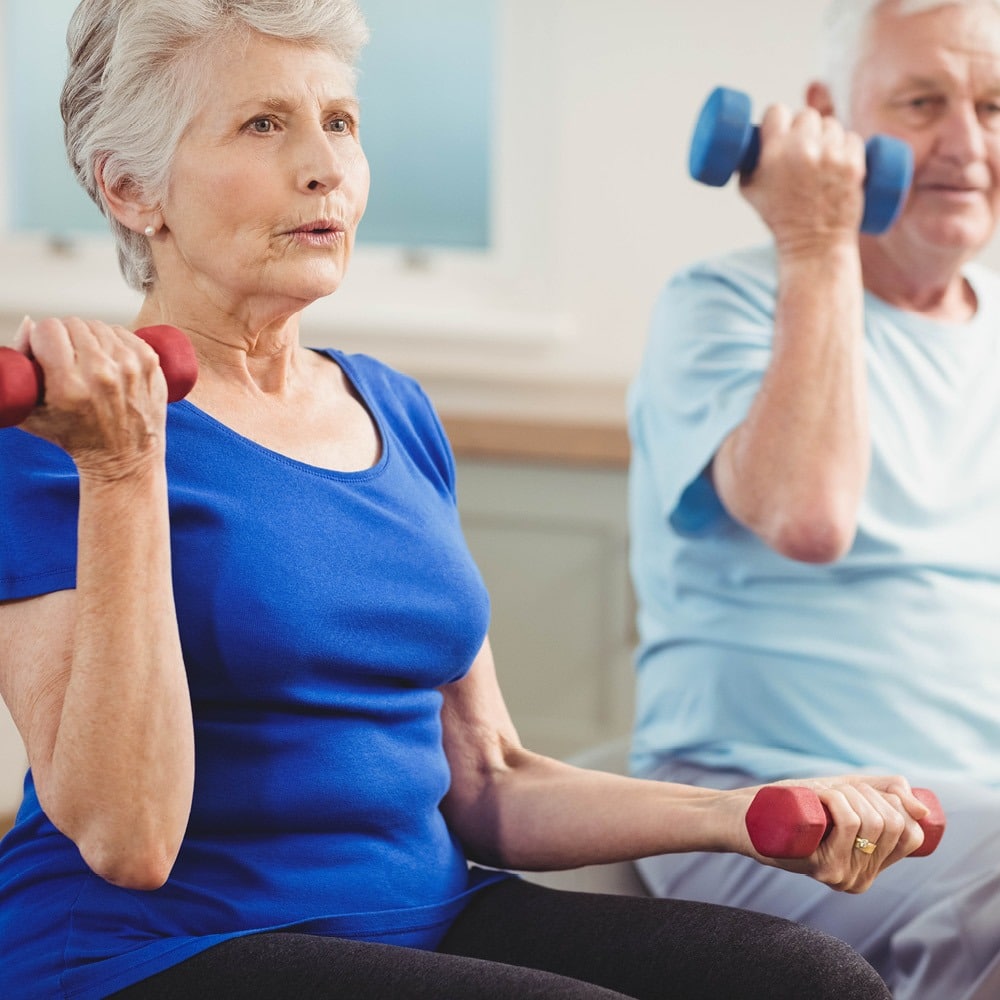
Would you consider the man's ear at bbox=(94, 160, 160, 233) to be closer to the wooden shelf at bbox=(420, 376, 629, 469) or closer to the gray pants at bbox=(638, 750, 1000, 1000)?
the gray pants at bbox=(638, 750, 1000, 1000)

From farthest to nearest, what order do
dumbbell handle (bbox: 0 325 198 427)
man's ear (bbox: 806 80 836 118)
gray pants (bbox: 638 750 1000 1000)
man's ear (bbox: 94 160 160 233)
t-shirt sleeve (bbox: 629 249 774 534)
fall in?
man's ear (bbox: 806 80 836 118) → t-shirt sleeve (bbox: 629 249 774 534) → gray pants (bbox: 638 750 1000 1000) → man's ear (bbox: 94 160 160 233) → dumbbell handle (bbox: 0 325 198 427)

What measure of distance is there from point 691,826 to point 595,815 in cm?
10

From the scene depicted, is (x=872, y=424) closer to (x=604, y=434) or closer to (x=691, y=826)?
(x=691, y=826)

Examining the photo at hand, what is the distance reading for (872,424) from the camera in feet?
5.19

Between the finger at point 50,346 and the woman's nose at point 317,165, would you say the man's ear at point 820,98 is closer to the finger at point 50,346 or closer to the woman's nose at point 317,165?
the woman's nose at point 317,165

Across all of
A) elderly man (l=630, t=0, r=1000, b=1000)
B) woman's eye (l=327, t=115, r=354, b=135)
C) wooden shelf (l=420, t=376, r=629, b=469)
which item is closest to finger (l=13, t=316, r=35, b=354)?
woman's eye (l=327, t=115, r=354, b=135)

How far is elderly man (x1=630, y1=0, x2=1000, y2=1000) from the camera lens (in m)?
1.45

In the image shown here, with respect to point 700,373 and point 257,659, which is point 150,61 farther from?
point 700,373

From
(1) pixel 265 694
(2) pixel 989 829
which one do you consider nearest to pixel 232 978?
(1) pixel 265 694

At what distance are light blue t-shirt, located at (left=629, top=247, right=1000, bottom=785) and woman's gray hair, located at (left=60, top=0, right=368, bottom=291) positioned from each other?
22.3 inches

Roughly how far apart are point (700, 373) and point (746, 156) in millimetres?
232

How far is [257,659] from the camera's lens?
104cm

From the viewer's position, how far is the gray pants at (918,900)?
4.20ft

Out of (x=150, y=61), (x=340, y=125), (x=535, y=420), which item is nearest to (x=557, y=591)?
(x=535, y=420)
